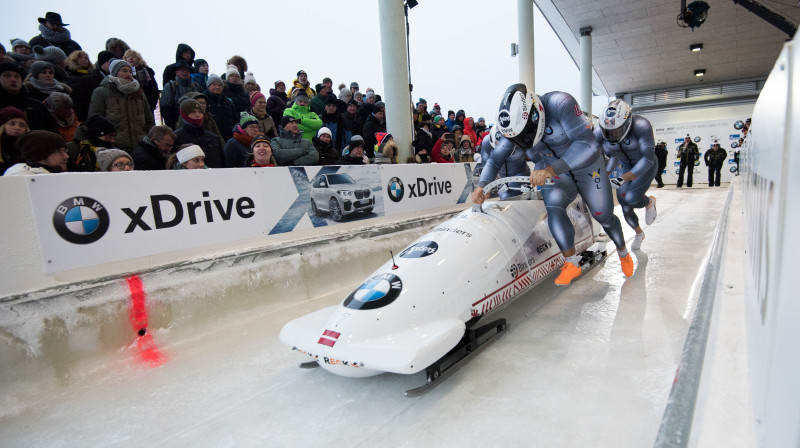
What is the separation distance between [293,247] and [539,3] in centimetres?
1046

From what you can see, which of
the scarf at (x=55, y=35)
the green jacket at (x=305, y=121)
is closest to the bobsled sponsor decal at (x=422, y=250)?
the green jacket at (x=305, y=121)

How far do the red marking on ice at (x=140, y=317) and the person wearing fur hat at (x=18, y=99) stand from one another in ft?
5.65

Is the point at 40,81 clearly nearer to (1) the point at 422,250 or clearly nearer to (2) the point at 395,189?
(2) the point at 395,189

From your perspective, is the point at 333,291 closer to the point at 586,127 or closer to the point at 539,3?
the point at 586,127

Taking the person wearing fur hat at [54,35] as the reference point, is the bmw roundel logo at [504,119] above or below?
below

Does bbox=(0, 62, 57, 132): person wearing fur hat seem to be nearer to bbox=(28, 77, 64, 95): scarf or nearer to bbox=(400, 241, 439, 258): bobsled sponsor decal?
bbox=(28, 77, 64, 95): scarf

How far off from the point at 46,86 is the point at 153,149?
4.15ft

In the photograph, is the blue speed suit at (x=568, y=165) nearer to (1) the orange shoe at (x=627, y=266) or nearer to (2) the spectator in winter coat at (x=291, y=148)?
(1) the orange shoe at (x=627, y=266)

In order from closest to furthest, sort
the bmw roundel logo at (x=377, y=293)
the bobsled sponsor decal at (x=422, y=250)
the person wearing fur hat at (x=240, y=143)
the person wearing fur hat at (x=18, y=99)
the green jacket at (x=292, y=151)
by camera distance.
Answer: the bmw roundel logo at (x=377, y=293)
the bobsled sponsor decal at (x=422, y=250)
the person wearing fur hat at (x=18, y=99)
the person wearing fur hat at (x=240, y=143)
the green jacket at (x=292, y=151)

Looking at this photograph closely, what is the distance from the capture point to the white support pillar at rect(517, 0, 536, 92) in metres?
9.77

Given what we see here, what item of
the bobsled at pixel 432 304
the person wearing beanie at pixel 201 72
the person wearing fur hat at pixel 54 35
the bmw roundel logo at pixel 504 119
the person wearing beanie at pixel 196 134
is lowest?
the bobsled at pixel 432 304

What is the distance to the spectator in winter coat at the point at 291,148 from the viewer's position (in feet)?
13.4

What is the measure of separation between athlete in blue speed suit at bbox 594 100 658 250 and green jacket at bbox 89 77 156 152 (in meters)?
4.23

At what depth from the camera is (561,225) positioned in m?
2.95
